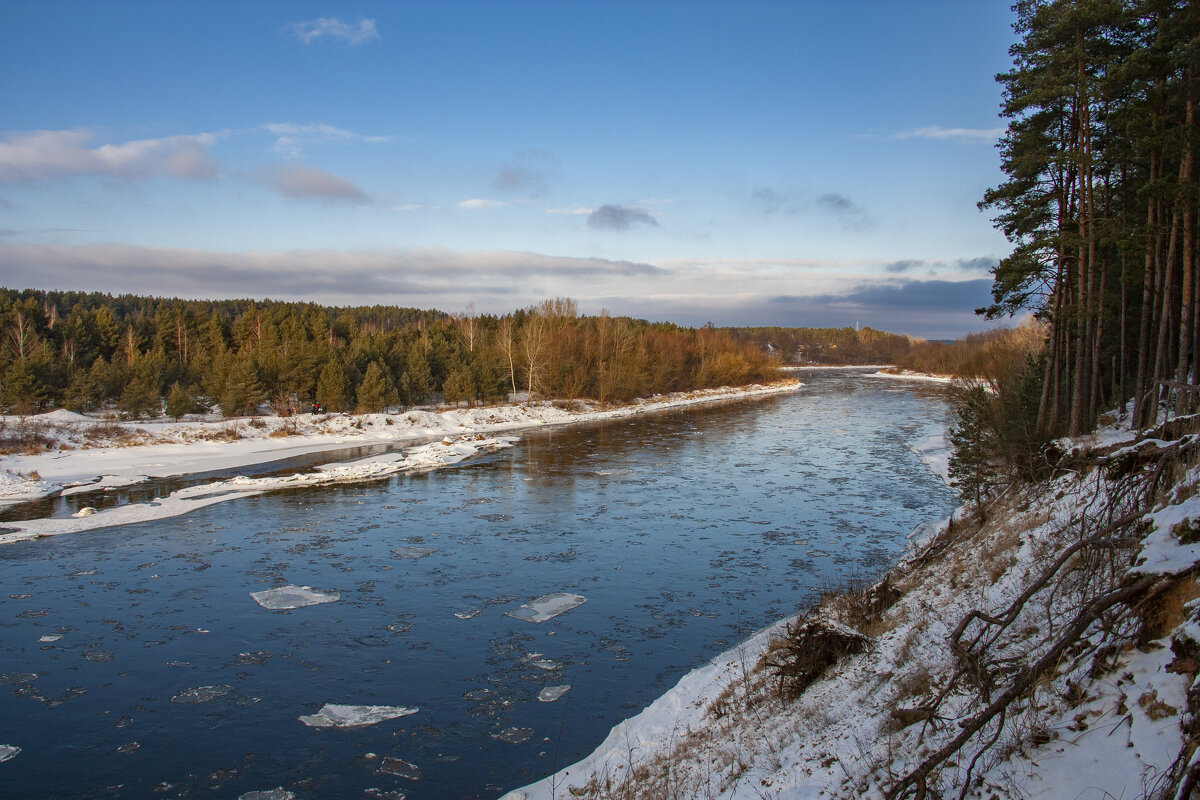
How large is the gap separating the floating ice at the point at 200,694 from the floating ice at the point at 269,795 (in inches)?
97.6

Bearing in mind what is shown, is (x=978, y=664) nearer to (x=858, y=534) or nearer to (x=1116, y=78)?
(x=858, y=534)

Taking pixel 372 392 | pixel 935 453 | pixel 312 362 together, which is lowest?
pixel 935 453

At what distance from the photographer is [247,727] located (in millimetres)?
8508

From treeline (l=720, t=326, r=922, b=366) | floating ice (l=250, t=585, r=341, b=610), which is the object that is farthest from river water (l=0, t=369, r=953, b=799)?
treeline (l=720, t=326, r=922, b=366)

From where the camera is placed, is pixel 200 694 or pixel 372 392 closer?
pixel 200 694

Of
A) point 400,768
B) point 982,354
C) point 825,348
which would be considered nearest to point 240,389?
point 400,768

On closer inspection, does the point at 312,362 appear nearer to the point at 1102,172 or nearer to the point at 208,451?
the point at 208,451

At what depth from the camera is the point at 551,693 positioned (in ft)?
31.0

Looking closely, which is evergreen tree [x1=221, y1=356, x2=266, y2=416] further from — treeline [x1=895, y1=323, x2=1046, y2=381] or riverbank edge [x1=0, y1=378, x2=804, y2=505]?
treeline [x1=895, y1=323, x2=1046, y2=381]

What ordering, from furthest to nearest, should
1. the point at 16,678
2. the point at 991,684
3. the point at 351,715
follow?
the point at 16,678 < the point at 351,715 < the point at 991,684

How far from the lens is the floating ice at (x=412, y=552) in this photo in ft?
52.6

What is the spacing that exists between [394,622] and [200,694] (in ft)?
10.6

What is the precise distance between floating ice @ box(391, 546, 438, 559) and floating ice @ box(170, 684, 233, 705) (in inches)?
257

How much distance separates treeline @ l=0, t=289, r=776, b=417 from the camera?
39.8 metres
